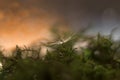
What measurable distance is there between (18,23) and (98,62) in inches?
47.8

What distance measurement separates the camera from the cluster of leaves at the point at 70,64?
10.4 inches

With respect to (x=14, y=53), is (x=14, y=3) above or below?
above

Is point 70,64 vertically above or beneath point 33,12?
beneath

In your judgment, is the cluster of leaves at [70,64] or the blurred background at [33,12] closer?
the cluster of leaves at [70,64]

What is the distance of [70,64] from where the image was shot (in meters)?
0.28

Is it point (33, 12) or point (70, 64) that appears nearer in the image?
point (70, 64)

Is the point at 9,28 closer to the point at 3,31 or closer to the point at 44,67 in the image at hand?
the point at 3,31

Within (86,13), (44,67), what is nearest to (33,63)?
(44,67)

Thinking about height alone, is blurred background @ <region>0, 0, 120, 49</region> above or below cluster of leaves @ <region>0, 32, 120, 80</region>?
above

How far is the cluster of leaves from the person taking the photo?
0.27 m

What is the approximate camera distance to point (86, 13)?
135 centimetres

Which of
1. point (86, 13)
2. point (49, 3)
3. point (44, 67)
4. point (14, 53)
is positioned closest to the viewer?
point (44, 67)

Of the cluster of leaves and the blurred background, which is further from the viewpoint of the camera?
the blurred background

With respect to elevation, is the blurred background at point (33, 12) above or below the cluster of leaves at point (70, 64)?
above
